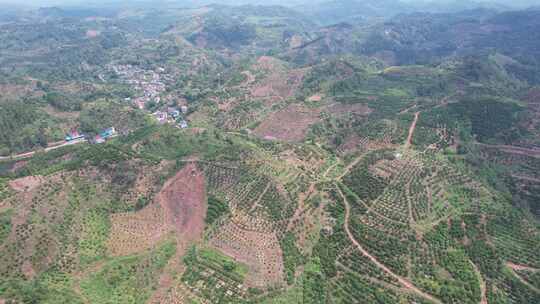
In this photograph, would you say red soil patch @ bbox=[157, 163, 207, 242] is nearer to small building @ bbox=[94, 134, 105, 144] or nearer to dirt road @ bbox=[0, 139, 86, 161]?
small building @ bbox=[94, 134, 105, 144]

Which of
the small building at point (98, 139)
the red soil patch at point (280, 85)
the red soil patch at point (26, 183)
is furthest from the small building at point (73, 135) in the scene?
the red soil patch at point (280, 85)

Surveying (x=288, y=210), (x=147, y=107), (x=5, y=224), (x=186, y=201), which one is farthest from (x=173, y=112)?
(x=288, y=210)

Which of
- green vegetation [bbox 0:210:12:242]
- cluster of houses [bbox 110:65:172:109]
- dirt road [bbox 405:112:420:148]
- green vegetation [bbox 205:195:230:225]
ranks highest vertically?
dirt road [bbox 405:112:420:148]

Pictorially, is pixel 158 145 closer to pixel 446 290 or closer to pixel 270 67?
pixel 446 290

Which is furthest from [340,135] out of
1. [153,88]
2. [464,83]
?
[153,88]

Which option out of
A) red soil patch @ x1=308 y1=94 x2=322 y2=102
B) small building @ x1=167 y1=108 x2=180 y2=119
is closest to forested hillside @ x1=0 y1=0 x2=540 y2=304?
red soil patch @ x1=308 y1=94 x2=322 y2=102

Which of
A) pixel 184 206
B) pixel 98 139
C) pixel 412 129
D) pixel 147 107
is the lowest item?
pixel 147 107

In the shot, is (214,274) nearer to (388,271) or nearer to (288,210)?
(288,210)
